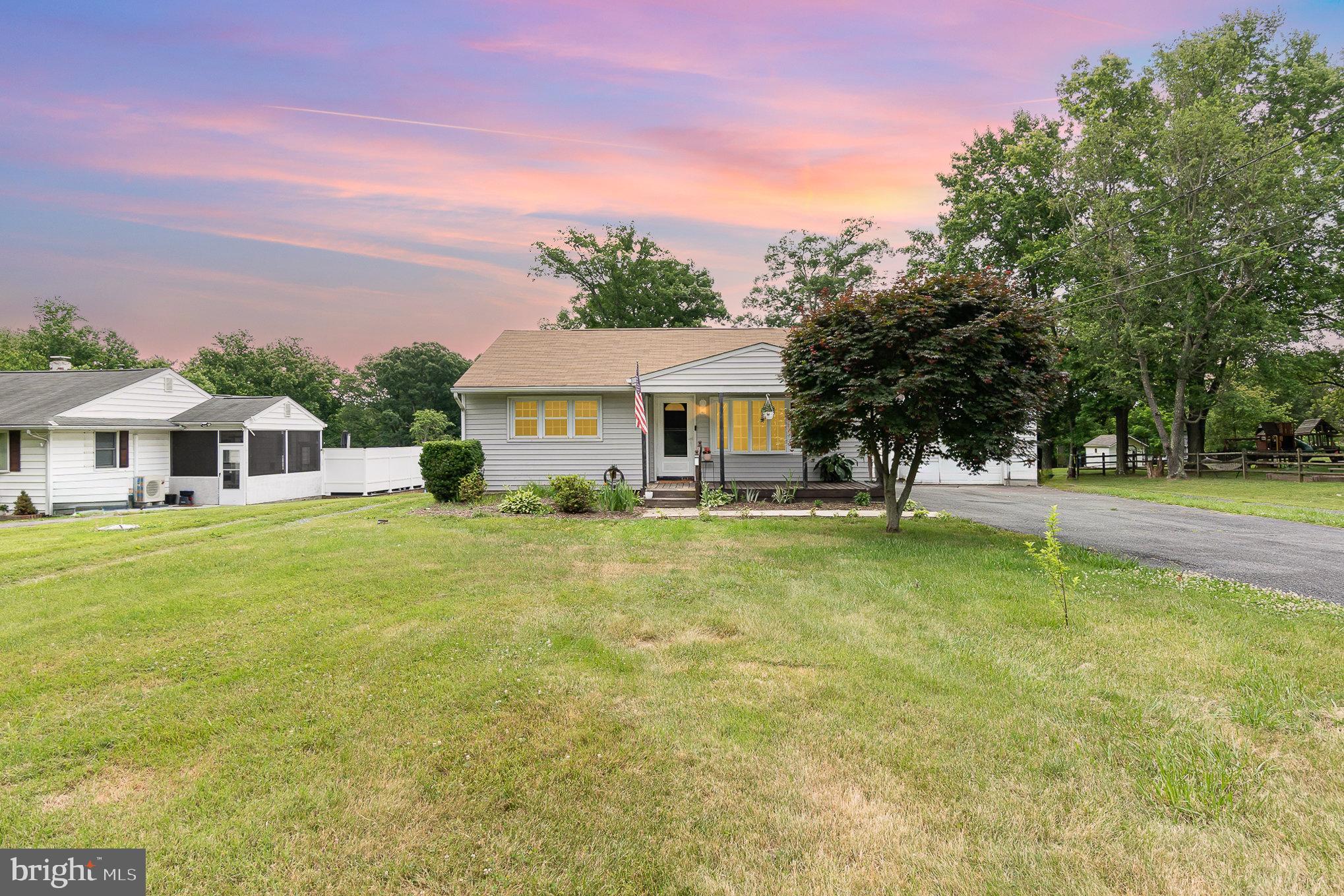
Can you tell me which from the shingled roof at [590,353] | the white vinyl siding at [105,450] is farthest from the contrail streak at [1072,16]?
the white vinyl siding at [105,450]

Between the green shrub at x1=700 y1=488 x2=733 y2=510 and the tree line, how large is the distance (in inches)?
1120

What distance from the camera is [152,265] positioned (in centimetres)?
2292

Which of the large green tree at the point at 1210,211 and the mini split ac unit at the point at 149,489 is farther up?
the large green tree at the point at 1210,211

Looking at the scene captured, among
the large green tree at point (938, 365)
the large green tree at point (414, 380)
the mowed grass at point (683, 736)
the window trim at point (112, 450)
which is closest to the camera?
the mowed grass at point (683, 736)

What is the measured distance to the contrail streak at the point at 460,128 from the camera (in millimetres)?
12422

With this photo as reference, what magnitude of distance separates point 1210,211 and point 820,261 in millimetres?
16372

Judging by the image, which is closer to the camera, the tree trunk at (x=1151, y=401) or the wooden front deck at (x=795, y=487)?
the wooden front deck at (x=795, y=487)

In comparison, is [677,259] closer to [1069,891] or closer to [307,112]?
[307,112]

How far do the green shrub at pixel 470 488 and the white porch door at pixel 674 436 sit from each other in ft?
15.4

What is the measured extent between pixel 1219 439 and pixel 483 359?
164 feet

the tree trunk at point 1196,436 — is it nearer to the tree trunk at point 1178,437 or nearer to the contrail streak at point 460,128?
the tree trunk at point 1178,437

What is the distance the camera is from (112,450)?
17406mm

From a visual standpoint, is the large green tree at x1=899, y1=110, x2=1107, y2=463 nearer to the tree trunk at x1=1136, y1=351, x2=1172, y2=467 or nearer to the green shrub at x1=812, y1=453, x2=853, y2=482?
the tree trunk at x1=1136, y1=351, x2=1172, y2=467

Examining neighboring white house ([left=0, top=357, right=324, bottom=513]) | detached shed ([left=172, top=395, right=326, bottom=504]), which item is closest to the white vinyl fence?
neighboring white house ([left=0, top=357, right=324, bottom=513])
